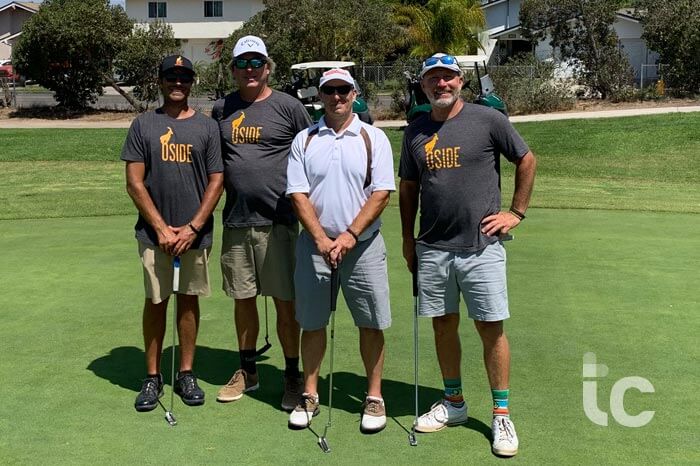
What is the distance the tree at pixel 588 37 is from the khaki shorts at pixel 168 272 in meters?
26.0

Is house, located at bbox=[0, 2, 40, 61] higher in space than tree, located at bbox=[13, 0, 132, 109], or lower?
higher

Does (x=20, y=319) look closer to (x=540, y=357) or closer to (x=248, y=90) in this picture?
(x=248, y=90)

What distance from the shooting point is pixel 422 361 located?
578 centimetres

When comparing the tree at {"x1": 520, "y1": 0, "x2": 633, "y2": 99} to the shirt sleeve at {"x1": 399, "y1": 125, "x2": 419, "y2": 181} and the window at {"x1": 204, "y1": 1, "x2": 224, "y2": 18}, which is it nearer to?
the shirt sleeve at {"x1": 399, "y1": 125, "x2": 419, "y2": 181}


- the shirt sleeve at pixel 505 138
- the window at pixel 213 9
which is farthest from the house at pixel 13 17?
the shirt sleeve at pixel 505 138

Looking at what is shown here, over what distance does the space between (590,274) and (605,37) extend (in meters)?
23.8

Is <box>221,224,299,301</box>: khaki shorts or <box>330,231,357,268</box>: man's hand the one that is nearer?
<box>330,231,357,268</box>: man's hand

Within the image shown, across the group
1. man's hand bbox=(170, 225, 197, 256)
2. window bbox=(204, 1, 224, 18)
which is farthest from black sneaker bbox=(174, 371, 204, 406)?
window bbox=(204, 1, 224, 18)

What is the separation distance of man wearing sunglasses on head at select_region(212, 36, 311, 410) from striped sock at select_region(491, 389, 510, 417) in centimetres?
115

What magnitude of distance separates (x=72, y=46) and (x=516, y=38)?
25.1m

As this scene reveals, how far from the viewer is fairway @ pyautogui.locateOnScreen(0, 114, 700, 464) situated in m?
4.42

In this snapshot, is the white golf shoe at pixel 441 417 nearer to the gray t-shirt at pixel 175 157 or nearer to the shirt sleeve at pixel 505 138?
the shirt sleeve at pixel 505 138

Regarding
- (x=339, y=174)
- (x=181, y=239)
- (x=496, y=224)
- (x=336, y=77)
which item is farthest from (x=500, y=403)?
(x=181, y=239)

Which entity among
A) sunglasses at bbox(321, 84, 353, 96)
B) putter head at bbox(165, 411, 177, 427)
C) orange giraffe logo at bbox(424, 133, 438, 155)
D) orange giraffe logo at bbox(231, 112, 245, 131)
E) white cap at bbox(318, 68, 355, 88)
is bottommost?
putter head at bbox(165, 411, 177, 427)
